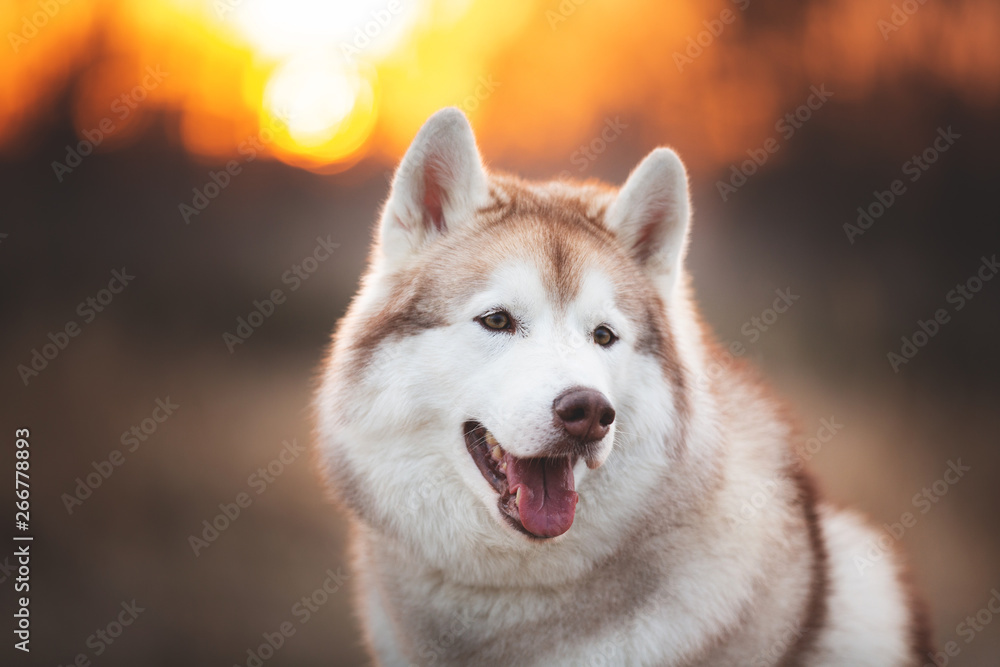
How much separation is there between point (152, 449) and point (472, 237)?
5.09m

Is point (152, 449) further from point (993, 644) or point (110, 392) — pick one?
point (993, 644)

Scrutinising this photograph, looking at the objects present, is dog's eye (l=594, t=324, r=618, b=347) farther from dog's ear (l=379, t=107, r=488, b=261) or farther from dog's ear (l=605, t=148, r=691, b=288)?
dog's ear (l=379, t=107, r=488, b=261)

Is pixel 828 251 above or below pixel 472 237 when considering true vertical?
above

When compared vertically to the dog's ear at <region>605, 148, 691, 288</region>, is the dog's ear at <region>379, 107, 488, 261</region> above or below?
below

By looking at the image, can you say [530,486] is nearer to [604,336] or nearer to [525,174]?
[604,336]

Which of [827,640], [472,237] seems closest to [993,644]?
[827,640]

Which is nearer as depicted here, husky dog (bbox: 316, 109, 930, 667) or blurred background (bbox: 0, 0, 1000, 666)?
husky dog (bbox: 316, 109, 930, 667)

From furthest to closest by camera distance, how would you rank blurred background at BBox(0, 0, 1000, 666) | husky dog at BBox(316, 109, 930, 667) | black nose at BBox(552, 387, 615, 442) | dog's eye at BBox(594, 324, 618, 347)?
blurred background at BBox(0, 0, 1000, 666) < dog's eye at BBox(594, 324, 618, 347) < husky dog at BBox(316, 109, 930, 667) < black nose at BBox(552, 387, 615, 442)

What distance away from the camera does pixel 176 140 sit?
7.04m

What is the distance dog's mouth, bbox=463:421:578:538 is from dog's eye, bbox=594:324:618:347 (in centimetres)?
50

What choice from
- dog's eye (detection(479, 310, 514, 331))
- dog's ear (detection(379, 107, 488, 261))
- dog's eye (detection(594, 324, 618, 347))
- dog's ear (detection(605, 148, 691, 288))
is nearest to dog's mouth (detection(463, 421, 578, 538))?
dog's eye (detection(479, 310, 514, 331))

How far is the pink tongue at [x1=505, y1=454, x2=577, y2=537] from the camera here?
95.1 inches

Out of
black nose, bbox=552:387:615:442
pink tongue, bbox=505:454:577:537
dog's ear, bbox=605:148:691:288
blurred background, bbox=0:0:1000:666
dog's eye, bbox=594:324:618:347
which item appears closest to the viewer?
black nose, bbox=552:387:615:442

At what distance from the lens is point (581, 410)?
2230 mm
